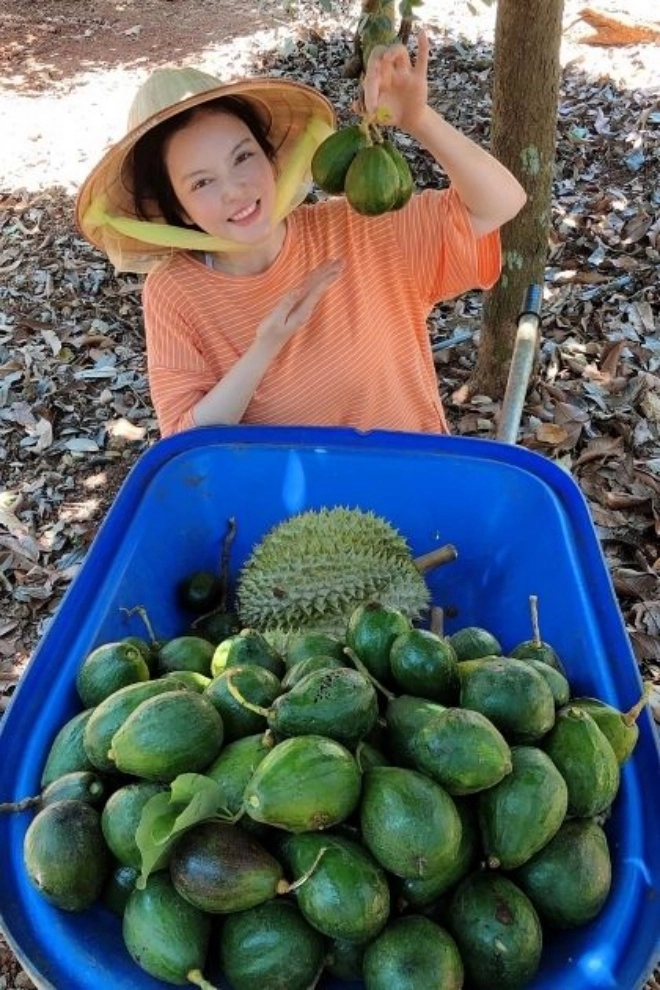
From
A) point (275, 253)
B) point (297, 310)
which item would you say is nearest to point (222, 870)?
point (297, 310)

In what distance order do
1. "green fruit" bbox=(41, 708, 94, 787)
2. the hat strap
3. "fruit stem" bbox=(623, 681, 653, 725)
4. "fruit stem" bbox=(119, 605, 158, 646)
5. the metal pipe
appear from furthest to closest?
the metal pipe, the hat strap, "fruit stem" bbox=(119, 605, 158, 646), "green fruit" bbox=(41, 708, 94, 787), "fruit stem" bbox=(623, 681, 653, 725)

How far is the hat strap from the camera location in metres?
2.22

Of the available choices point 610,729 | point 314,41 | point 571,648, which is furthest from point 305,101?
point 314,41

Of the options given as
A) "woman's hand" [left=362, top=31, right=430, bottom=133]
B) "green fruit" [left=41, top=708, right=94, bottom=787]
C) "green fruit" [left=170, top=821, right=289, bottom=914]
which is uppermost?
"woman's hand" [left=362, top=31, right=430, bottom=133]

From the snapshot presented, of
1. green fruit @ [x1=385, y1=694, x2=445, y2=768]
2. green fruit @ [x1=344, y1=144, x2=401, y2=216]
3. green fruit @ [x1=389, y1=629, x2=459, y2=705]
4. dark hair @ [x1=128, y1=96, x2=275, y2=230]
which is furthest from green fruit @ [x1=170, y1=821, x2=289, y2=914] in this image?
dark hair @ [x1=128, y1=96, x2=275, y2=230]

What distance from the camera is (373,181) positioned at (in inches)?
75.0

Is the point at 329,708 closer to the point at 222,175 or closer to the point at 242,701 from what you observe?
the point at 242,701

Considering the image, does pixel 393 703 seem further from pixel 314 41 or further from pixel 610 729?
pixel 314 41

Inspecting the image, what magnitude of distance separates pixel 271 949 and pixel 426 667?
1.44 ft

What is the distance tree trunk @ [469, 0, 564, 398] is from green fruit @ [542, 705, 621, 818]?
2.23 m

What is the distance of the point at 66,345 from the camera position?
446 centimetres

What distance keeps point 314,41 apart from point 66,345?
3291mm

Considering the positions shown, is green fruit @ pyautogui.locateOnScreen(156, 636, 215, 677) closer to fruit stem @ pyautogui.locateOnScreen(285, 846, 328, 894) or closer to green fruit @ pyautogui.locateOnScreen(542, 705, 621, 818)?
fruit stem @ pyautogui.locateOnScreen(285, 846, 328, 894)

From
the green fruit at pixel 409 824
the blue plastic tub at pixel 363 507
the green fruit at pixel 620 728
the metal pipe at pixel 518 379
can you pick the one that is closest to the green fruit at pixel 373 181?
the blue plastic tub at pixel 363 507
